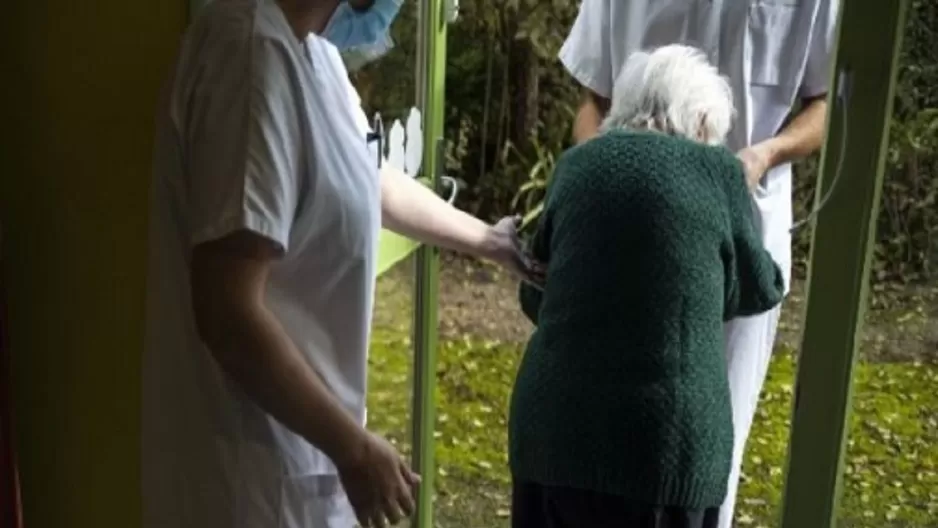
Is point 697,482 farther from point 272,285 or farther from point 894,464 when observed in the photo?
point 272,285

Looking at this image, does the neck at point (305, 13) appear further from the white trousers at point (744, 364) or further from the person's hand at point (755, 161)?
the white trousers at point (744, 364)

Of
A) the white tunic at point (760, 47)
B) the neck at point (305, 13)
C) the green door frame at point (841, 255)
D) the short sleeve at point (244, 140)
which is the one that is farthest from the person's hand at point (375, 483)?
the white tunic at point (760, 47)

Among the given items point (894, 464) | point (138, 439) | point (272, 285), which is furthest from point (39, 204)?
point (894, 464)

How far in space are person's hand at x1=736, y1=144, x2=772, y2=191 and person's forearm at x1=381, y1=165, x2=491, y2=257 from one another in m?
0.39

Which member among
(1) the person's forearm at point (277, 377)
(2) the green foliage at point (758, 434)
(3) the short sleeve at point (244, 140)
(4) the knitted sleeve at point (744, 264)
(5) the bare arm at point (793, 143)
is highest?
(5) the bare arm at point (793, 143)

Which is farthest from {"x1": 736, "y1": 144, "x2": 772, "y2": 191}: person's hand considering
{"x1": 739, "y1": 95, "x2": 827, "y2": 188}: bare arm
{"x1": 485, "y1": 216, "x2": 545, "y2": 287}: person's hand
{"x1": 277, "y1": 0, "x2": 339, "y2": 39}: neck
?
{"x1": 277, "y1": 0, "x2": 339, "y2": 39}: neck

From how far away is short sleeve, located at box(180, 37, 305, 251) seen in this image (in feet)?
3.17

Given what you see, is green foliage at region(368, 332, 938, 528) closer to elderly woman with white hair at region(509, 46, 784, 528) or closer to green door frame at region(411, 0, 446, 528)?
green door frame at region(411, 0, 446, 528)

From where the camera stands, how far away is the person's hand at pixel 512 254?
5.24 ft

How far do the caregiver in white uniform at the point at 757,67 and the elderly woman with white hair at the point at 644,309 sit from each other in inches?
7.7

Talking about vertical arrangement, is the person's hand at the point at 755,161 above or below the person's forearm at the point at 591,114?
below

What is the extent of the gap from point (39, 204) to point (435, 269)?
76cm

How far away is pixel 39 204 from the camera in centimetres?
138

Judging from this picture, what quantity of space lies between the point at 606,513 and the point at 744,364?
42 cm
